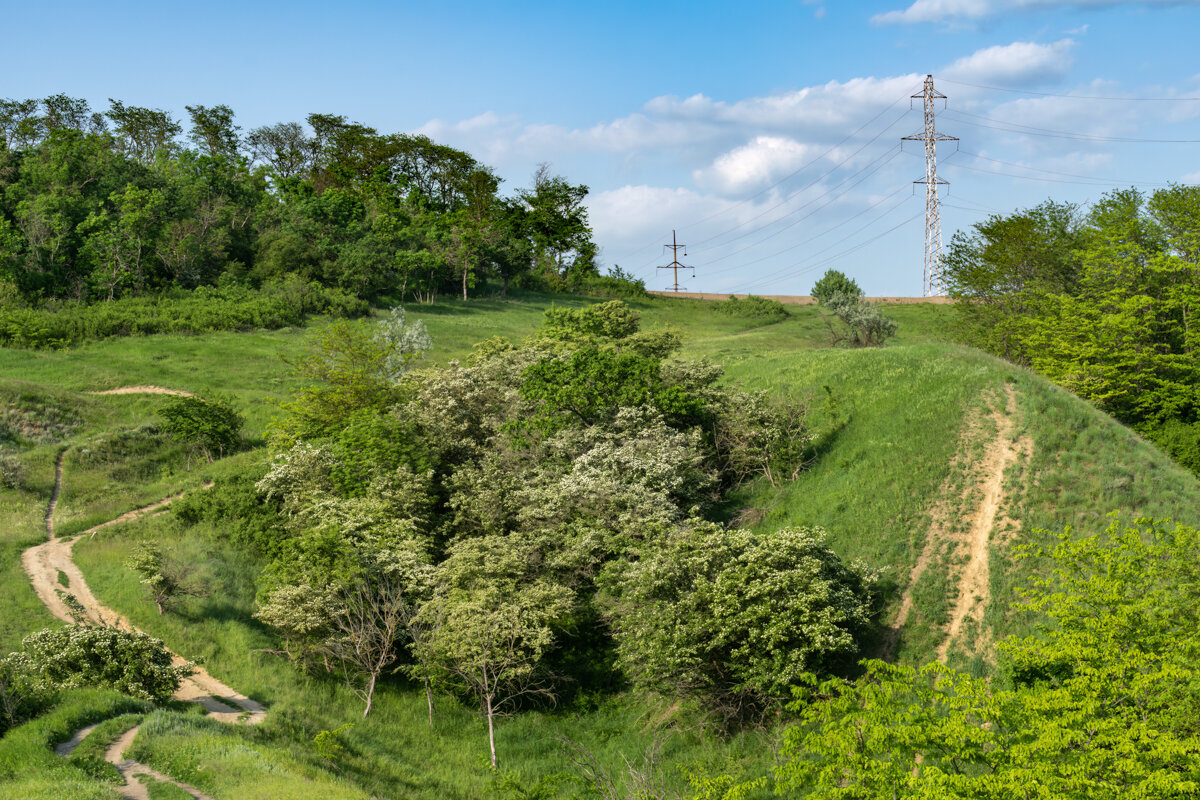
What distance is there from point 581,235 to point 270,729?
84086 millimetres

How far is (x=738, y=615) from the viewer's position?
22.5m

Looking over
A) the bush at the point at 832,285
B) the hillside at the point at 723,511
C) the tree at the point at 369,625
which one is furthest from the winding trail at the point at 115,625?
the bush at the point at 832,285

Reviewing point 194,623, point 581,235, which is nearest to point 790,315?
point 581,235

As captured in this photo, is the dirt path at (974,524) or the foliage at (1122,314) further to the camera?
the foliage at (1122,314)

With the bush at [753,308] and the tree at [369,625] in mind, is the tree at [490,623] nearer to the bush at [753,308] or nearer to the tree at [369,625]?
the tree at [369,625]

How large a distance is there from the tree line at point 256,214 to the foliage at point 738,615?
2162 inches

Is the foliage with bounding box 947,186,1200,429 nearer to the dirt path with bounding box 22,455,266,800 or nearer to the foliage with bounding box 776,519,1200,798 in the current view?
the foliage with bounding box 776,519,1200,798

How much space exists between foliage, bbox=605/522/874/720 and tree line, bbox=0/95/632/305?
5492 centimetres

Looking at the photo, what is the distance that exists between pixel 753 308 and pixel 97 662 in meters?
71.8

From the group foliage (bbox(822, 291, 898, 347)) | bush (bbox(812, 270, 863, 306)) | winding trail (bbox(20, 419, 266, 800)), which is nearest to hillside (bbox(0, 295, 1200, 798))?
winding trail (bbox(20, 419, 266, 800))

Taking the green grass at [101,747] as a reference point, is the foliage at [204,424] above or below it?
above

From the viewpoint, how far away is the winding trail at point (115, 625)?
Answer: 16.3 meters

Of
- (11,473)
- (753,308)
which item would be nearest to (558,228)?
(753,308)

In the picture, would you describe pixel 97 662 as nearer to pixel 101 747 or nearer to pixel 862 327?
pixel 101 747
